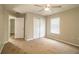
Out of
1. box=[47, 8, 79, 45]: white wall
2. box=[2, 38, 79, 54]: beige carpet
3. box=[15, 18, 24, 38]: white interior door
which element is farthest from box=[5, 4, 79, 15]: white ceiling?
box=[2, 38, 79, 54]: beige carpet

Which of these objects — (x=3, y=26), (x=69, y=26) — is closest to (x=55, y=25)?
(x=69, y=26)

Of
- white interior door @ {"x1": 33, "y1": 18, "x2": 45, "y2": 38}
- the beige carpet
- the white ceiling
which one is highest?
the white ceiling

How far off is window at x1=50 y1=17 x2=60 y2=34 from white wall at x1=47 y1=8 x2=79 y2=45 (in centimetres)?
6

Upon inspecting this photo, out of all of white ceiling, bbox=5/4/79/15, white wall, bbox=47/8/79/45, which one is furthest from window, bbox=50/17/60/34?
white ceiling, bbox=5/4/79/15

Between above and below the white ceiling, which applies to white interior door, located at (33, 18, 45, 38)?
below

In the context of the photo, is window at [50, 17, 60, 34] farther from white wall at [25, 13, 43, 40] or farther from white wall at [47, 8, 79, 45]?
white wall at [25, 13, 43, 40]

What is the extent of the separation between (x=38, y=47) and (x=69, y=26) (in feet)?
2.50

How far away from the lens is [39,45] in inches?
77.8

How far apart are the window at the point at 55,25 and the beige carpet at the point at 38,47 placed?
0.23 meters

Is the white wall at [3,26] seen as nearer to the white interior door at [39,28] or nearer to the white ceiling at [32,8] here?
the white ceiling at [32,8]

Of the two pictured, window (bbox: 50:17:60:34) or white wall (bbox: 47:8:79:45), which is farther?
window (bbox: 50:17:60:34)

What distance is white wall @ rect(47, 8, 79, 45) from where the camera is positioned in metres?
1.89
